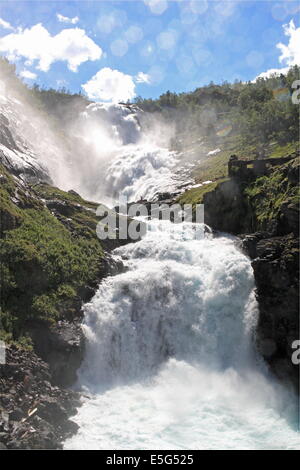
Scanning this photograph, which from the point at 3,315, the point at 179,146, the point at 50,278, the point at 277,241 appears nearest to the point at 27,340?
the point at 3,315

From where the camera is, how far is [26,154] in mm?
75188

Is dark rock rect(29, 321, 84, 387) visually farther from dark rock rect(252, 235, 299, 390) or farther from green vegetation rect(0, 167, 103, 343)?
dark rock rect(252, 235, 299, 390)

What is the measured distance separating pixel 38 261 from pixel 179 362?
13.6 m

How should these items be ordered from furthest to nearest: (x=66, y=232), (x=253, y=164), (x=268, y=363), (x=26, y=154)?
(x=26, y=154) < (x=253, y=164) < (x=66, y=232) < (x=268, y=363)

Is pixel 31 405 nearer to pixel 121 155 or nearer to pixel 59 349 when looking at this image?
pixel 59 349

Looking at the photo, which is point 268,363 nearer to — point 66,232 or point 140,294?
point 140,294

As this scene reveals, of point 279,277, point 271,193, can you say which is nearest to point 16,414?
point 279,277

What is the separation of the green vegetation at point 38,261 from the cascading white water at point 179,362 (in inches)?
105

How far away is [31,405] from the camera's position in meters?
24.1

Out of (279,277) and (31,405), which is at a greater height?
(279,277)

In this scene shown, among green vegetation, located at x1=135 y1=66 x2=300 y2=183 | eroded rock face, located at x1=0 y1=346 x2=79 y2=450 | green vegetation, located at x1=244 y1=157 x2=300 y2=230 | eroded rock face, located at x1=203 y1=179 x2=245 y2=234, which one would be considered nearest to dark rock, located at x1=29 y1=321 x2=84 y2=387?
eroded rock face, located at x1=0 y1=346 x2=79 y2=450

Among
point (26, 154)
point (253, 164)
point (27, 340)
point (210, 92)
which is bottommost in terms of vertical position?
point (27, 340)

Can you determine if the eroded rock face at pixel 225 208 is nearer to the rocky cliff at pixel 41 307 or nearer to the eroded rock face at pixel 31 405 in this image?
the rocky cliff at pixel 41 307

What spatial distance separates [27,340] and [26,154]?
53.4m
